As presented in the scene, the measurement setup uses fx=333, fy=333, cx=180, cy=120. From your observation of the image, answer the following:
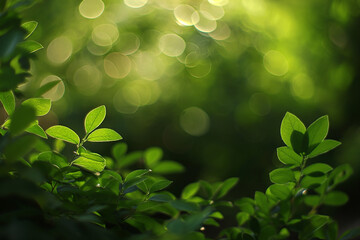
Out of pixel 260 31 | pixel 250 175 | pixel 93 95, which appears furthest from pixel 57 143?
pixel 93 95

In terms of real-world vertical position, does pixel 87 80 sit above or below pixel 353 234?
above

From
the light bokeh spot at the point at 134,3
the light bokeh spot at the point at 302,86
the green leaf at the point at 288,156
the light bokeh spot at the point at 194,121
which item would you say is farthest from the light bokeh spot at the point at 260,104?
the green leaf at the point at 288,156

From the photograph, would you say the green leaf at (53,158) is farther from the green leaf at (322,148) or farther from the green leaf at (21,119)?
the green leaf at (322,148)

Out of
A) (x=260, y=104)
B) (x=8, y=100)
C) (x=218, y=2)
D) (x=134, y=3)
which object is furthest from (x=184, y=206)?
(x=134, y=3)

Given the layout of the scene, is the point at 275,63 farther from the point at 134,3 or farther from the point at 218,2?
the point at 134,3

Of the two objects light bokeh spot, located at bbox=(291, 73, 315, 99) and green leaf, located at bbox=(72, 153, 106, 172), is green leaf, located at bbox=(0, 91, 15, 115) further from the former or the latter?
light bokeh spot, located at bbox=(291, 73, 315, 99)

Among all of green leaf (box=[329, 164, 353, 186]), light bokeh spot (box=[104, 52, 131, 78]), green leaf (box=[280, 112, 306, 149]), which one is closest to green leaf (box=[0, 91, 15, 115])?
green leaf (box=[280, 112, 306, 149])

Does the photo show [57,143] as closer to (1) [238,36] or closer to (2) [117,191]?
(2) [117,191]

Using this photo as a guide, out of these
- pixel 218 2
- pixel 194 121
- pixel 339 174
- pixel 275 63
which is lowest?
pixel 339 174

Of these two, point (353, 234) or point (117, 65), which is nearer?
point (353, 234)
